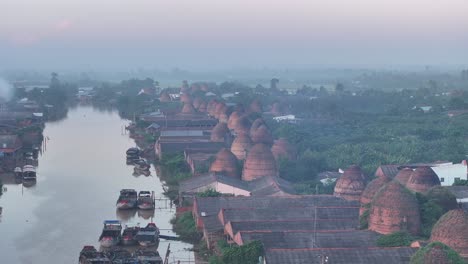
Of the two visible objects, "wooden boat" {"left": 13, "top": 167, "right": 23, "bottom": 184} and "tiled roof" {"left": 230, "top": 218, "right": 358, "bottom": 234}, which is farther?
"wooden boat" {"left": 13, "top": 167, "right": 23, "bottom": 184}

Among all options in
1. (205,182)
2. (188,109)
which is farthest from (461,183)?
(188,109)

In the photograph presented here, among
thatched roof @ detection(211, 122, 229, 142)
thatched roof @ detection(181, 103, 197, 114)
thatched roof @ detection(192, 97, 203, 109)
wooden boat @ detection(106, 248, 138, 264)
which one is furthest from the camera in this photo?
thatched roof @ detection(192, 97, 203, 109)

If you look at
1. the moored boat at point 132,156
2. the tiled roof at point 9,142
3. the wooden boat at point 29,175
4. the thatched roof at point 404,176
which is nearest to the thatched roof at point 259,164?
the thatched roof at point 404,176

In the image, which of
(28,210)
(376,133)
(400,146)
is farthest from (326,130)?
(28,210)

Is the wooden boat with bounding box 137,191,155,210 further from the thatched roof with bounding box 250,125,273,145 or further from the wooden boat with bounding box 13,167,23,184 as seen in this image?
the thatched roof with bounding box 250,125,273,145

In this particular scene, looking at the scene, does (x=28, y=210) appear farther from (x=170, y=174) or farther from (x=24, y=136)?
(x=24, y=136)

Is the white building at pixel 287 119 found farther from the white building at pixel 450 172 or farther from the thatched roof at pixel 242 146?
the white building at pixel 450 172

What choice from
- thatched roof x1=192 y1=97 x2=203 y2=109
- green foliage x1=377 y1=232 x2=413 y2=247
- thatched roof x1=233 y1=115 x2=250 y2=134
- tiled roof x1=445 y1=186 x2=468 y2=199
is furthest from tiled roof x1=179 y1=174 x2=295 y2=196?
thatched roof x1=192 y1=97 x2=203 y2=109

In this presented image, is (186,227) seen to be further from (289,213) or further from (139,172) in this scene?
(139,172)

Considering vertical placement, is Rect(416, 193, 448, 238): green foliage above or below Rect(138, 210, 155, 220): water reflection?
above
